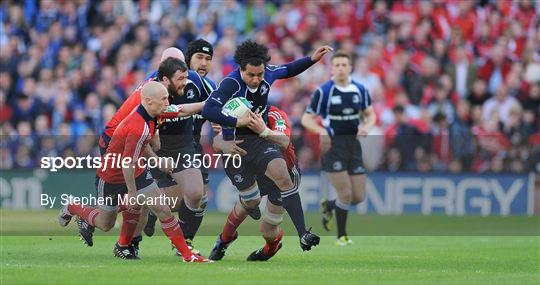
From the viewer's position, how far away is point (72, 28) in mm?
27875

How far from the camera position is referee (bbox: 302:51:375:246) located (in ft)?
59.3

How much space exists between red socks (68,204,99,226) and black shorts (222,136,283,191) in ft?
5.14

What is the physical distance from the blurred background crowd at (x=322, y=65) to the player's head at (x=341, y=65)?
5.81 metres

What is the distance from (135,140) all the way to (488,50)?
1458 centimetres

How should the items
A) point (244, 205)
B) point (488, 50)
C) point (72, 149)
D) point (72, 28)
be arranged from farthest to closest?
point (72, 28) → point (488, 50) → point (72, 149) → point (244, 205)

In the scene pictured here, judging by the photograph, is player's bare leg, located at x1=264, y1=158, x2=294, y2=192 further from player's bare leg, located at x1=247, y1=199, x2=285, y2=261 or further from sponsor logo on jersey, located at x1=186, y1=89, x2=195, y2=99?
sponsor logo on jersey, located at x1=186, y1=89, x2=195, y2=99

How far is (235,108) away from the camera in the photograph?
535 inches

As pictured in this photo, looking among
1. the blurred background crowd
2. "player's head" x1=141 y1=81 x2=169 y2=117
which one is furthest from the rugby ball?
the blurred background crowd

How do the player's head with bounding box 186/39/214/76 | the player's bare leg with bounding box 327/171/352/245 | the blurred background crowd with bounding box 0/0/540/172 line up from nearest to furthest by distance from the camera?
the player's head with bounding box 186/39/214/76 < the player's bare leg with bounding box 327/171/352/245 < the blurred background crowd with bounding box 0/0/540/172

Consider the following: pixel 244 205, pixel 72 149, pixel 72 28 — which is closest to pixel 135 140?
pixel 244 205

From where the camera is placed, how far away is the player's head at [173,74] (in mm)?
13602

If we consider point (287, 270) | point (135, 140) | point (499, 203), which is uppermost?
point (135, 140)

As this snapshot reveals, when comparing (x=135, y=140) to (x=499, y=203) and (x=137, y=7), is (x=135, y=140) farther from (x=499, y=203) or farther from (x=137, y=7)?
(x=137, y=7)

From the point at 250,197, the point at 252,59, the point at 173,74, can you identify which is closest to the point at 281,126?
the point at 250,197
